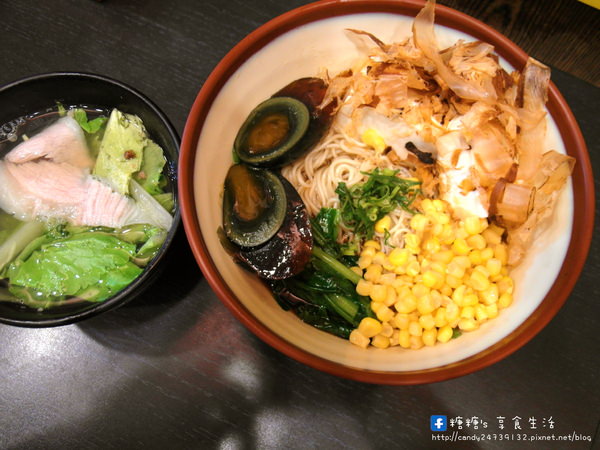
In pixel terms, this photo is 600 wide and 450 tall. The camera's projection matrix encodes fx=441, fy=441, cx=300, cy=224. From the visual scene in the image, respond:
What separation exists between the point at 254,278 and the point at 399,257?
23.6 inches

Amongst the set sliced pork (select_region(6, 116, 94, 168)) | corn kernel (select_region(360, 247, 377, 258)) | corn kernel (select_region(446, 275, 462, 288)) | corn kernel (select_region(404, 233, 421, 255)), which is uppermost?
corn kernel (select_region(404, 233, 421, 255))

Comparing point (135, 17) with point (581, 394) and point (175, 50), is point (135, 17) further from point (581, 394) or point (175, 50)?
point (581, 394)

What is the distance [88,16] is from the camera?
95.7 inches

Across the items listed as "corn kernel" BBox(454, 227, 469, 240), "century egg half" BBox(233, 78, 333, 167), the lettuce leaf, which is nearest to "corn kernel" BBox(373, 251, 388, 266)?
"corn kernel" BBox(454, 227, 469, 240)

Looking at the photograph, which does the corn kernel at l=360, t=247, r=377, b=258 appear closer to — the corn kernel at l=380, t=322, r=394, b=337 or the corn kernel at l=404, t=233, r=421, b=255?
the corn kernel at l=404, t=233, r=421, b=255

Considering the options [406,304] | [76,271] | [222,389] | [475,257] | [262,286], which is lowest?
[222,389]

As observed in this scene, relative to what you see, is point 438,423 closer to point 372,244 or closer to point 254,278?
point 372,244

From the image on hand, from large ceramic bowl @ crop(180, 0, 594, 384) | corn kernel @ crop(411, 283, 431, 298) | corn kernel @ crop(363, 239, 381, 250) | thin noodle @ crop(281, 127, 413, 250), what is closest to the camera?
large ceramic bowl @ crop(180, 0, 594, 384)

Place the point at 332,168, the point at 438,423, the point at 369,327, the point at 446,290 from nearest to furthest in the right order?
1. the point at 369,327
2. the point at 446,290
3. the point at 438,423
4. the point at 332,168

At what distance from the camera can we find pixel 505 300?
1.72 meters

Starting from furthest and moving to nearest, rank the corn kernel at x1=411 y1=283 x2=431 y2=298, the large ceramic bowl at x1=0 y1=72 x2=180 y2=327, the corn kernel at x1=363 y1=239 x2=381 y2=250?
the corn kernel at x1=363 y1=239 x2=381 y2=250, the corn kernel at x1=411 y1=283 x2=431 y2=298, the large ceramic bowl at x1=0 y1=72 x2=180 y2=327

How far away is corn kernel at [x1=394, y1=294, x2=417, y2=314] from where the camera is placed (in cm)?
174

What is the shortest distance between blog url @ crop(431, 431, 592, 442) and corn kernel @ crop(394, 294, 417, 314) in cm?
62

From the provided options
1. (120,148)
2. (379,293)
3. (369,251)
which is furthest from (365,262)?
(120,148)
